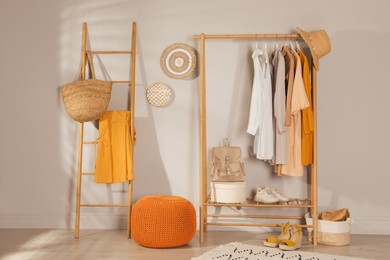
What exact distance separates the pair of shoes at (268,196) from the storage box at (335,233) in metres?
0.37

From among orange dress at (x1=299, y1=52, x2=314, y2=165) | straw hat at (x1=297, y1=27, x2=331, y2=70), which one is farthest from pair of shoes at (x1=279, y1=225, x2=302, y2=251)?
straw hat at (x1=297, y1=27, x2=331, y2=70)

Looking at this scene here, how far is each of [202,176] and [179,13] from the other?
1.51m

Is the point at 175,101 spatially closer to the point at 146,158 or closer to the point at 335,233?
the point at 146,158

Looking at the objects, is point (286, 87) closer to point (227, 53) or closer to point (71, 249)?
point (227, 53)

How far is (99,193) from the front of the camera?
4160 millimetres

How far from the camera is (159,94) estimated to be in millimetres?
4113

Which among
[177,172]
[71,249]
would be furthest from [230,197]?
[71,249]

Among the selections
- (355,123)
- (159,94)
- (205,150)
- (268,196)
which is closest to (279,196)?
(268,196)

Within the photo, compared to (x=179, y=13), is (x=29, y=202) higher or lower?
lower

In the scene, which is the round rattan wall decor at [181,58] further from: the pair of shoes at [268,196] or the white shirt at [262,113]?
the pair of shoes at [268,196]

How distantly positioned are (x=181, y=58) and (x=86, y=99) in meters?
0.94

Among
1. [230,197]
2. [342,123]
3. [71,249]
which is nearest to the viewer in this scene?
[71,249]

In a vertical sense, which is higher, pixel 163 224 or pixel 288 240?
pixel 163 224

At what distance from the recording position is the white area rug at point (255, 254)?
10.2 ft
